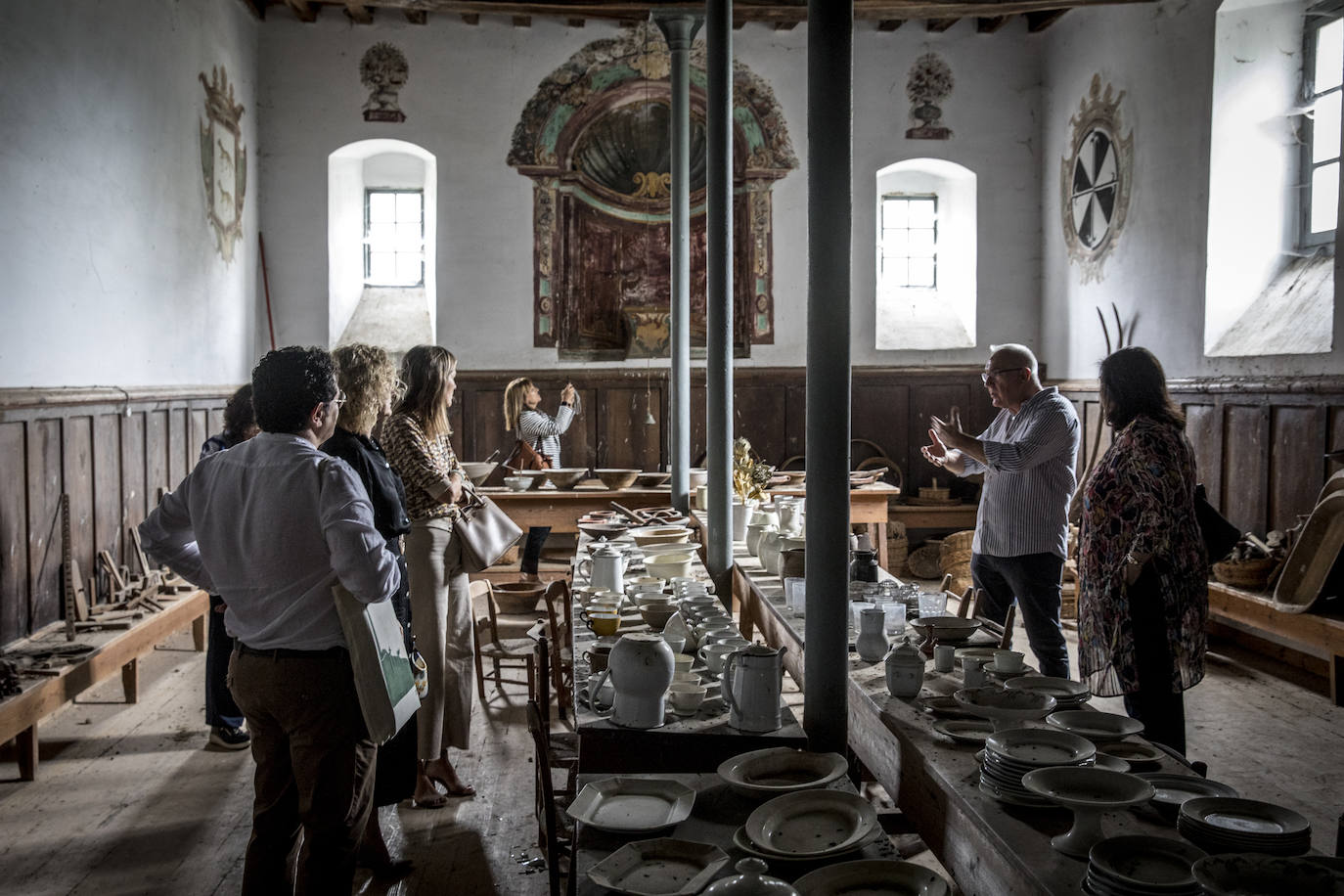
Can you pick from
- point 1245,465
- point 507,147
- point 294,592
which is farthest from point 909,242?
point 294,592

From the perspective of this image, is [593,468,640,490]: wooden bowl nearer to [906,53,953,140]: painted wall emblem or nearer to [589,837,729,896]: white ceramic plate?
[906,53,953,140]: painted wall emblem

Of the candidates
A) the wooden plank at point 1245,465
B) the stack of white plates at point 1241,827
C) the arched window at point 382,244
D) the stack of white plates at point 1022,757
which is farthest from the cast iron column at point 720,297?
the arched window at point 382,244

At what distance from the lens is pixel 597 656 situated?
10.8 ft

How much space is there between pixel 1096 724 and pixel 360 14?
387 inches

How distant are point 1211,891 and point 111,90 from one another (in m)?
7.23

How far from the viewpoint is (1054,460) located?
4.32m

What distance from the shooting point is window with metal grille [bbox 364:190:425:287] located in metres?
11.1

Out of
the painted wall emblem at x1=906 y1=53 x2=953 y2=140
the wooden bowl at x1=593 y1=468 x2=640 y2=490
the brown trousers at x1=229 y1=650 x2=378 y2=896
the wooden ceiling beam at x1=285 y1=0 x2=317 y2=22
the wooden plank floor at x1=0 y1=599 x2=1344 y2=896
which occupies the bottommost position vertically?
the wooden plank floor at x1=0 y1=599 x2=1344 y2=896

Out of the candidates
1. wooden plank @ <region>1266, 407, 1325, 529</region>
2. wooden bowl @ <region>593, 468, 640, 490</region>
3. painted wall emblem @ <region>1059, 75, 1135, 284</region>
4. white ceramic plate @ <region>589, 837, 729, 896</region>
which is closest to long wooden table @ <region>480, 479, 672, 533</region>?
wooden bowl @ <region>593, 468, 640, 490</region>

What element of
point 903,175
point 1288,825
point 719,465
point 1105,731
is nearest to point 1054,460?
point 719,465

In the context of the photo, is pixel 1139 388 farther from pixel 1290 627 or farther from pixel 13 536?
pixel 13 536

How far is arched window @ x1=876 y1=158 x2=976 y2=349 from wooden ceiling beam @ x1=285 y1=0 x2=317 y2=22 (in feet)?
18.8

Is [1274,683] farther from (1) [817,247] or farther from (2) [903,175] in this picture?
(2) [903,175]

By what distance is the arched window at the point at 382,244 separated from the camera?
10.6m
